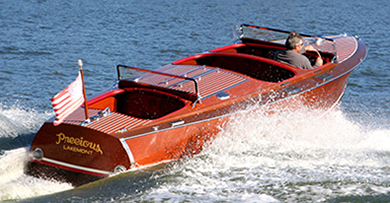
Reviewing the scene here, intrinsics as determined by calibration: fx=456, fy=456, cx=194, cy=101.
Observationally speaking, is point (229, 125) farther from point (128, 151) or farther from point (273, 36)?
point (273, 36)

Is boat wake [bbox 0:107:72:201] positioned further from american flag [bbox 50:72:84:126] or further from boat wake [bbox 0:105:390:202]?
american flag [bbox 50:72:84:126]

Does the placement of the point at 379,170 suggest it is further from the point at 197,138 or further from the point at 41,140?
the point at 41,140

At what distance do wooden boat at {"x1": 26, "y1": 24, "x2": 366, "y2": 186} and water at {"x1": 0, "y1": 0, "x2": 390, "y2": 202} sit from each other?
174 mm

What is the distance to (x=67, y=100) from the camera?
14.2 feet

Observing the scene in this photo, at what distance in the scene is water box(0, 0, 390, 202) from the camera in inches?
180

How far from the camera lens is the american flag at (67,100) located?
13.9 ft

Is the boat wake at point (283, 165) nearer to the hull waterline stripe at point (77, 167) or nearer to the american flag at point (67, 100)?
the hull waterline stripe at point (77, 167)

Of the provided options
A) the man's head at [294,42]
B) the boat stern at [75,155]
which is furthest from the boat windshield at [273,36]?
the boat stern at [75,155]

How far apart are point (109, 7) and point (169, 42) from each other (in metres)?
4.11

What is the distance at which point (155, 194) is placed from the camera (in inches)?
175

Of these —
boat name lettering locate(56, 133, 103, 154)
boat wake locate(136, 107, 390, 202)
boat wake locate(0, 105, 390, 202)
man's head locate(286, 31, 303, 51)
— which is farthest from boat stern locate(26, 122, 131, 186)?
man's head locate(286, 31, 303, 51)

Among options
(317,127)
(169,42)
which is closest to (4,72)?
(169,42)

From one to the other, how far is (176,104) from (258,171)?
3.99ft

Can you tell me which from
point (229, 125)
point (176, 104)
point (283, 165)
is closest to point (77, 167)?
point (176, 104)
